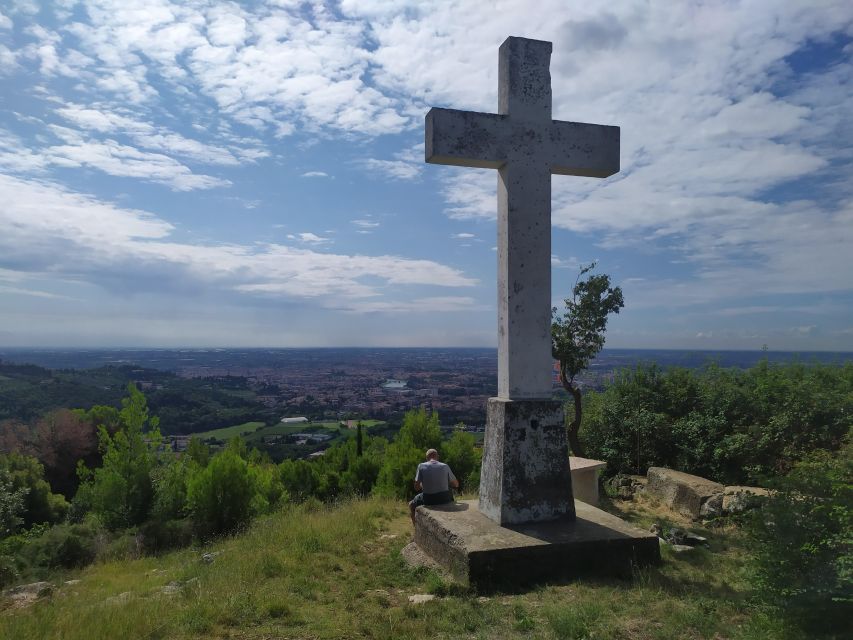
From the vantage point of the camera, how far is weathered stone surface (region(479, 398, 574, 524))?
5734mm

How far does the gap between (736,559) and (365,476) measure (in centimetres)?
868

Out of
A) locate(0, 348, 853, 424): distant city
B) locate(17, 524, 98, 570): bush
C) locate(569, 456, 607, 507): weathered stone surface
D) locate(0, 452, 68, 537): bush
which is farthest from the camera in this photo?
locate(0, 452, 68, 537): bush

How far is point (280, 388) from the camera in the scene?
41719mm

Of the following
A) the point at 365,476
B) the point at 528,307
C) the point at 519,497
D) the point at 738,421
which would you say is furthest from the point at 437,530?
the point at 365,476

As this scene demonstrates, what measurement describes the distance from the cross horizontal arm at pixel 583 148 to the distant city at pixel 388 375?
10.2 feet

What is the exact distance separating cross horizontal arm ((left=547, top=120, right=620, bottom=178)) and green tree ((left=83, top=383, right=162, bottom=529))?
11188 millimetres

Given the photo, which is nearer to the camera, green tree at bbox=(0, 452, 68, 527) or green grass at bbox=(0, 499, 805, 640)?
green grass at bbox=(0, 499, 805, 640)

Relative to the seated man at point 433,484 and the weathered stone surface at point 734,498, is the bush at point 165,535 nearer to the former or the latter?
the seated man at point 433,484

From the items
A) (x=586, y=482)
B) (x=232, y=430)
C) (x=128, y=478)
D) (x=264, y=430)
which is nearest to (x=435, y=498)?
(x=586, y=482)

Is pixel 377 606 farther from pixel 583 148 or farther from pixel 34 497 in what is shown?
pixel 34 497

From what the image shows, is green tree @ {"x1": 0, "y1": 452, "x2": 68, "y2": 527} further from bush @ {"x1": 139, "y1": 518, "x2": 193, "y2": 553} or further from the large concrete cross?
the large concrete cross

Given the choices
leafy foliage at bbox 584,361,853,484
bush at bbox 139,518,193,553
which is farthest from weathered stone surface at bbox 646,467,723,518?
bush at bbox 139,518,193,553

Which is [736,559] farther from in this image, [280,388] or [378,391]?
[280,388]

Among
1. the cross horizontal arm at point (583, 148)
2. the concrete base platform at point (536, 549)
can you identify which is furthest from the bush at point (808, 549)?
the cross horizontal arm at point (583, 148)
